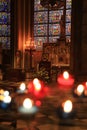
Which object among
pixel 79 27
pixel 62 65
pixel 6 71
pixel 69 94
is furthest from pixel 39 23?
pixel 69 94

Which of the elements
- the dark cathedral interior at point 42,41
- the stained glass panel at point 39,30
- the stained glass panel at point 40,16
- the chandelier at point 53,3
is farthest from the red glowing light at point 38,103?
the stained glass panel at point 40,16

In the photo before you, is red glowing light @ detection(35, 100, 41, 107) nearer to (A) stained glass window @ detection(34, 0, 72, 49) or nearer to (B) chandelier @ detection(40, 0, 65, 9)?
(B) chandelier @ detection(40, 0, 65, 9)

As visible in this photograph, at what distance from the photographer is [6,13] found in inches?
650

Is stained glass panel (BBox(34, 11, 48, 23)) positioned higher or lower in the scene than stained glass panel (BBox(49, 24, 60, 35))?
higher

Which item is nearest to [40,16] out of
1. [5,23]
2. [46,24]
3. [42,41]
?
[46,24]

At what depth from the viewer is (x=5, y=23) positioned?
16516mm

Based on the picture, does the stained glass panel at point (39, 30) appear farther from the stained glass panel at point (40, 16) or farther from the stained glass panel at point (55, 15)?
the stained glass panel at point (55, 15)

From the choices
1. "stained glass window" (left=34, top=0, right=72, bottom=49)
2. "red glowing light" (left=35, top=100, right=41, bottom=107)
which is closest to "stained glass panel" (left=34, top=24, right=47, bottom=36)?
"stained glass window" (left=34, top=0, right=72, bottom=49)

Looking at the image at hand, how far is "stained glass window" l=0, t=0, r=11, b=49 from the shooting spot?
1644 cm

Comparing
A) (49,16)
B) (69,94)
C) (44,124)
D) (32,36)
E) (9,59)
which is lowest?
(44,124)

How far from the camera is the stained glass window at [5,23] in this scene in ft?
53.9

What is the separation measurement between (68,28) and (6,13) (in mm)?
3194

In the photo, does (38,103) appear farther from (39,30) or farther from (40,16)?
(40,16)

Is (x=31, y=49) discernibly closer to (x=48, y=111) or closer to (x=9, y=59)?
(x=9, y=59)
